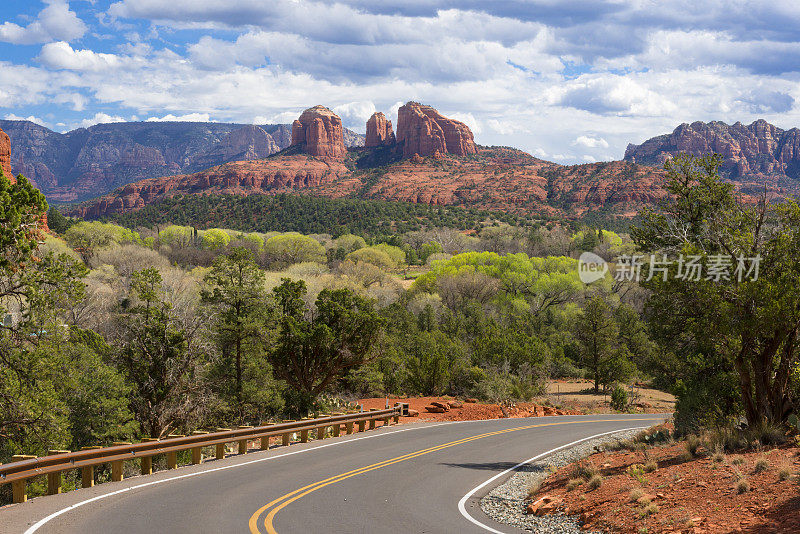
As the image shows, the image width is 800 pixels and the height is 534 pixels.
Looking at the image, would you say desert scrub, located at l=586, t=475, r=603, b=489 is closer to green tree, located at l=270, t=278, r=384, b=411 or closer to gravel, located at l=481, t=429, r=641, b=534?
gravel, located at l=481, t=429, r=641, b=534

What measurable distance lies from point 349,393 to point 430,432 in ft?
42.8

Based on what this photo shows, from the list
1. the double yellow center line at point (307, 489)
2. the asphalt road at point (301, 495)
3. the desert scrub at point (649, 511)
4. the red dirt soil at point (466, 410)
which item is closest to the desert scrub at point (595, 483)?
the asphalt road at point (301, 495)

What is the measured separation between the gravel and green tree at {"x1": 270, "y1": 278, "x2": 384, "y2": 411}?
14.4m

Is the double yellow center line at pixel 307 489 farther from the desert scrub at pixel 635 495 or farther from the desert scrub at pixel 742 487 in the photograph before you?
the desert scrub at pixel 742 487

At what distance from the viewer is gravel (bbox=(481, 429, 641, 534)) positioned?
9.98m

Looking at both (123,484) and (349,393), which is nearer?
(123,484)

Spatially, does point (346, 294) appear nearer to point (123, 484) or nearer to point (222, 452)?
point (222, 452)

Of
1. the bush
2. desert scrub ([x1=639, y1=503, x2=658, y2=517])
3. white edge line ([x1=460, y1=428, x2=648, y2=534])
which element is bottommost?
the bush

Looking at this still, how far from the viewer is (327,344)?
29.9 m

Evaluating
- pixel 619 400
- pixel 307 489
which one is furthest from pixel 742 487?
pixel 619 400

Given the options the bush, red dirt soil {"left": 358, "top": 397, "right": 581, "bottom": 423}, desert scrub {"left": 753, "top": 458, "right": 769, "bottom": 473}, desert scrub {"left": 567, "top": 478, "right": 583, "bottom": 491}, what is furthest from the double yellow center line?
the bush

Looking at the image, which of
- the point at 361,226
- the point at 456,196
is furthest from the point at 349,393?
the point at 456,196

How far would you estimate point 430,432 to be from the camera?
861 inches

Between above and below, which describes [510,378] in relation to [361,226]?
below
